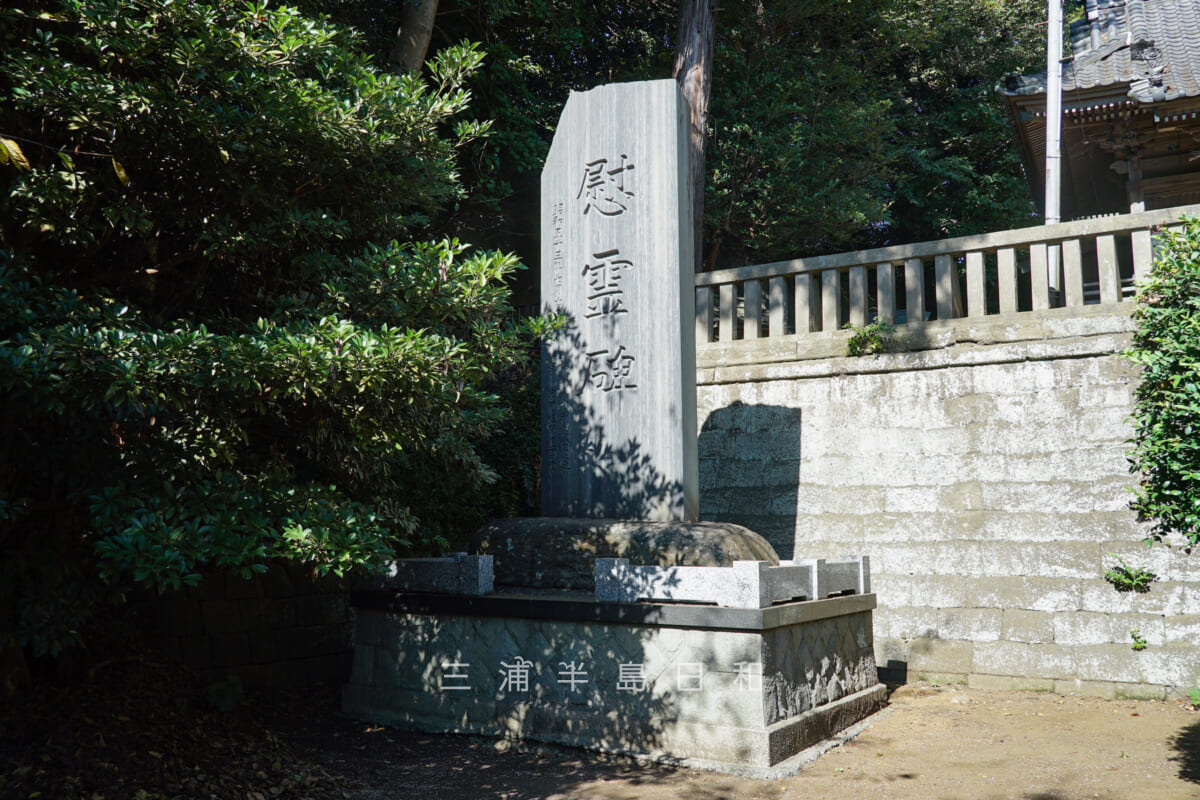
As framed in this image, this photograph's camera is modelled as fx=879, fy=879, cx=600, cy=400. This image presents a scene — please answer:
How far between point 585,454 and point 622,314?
111cm

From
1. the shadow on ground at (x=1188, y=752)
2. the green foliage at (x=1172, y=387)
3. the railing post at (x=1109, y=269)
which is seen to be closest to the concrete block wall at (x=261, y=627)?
the green foliage at (x=1172, y=387)

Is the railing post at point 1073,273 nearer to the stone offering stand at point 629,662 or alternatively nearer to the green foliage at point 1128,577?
the green foliage at point 1128,577

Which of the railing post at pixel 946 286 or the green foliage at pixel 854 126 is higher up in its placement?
the green foliage at pixel 854 126

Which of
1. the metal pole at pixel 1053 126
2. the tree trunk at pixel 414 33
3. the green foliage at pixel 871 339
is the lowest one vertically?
the green foliage at pixel 871 339

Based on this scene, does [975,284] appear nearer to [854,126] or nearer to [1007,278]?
[1007,278]

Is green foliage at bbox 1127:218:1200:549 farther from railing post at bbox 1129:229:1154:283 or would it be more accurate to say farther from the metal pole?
the metal pole

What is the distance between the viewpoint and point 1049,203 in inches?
376

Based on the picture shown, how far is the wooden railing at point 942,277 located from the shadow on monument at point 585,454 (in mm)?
2538

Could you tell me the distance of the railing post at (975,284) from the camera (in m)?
7.76

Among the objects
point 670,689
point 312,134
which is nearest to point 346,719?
point 670,689

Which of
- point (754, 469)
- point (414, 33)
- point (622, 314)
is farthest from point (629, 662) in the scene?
point (414, 33)

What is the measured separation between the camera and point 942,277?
7934 mm

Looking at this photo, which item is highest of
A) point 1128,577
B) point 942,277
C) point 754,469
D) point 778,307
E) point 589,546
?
point 942,277

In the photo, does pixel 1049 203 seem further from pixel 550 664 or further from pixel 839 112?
pixel 550 664
